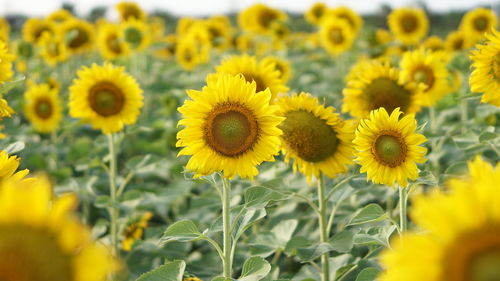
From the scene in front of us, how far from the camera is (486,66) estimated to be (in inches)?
83.5

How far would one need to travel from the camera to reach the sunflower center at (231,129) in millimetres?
1833

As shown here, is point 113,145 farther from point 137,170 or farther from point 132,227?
point 132,227

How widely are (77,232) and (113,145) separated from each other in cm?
211

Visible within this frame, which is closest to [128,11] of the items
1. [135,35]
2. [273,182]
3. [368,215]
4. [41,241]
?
[135,35]

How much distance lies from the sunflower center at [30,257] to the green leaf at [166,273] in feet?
2.80

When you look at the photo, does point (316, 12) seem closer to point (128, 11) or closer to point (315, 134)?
point (128, 11)

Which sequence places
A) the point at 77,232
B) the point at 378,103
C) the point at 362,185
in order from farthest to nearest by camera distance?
the point at 378,103, the point at 362,185, the point at 77,232

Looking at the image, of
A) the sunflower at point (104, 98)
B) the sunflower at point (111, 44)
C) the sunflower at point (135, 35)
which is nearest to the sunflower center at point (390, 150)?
the sunflower at point (104, 98)

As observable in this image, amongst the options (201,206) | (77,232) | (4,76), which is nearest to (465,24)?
(201,206)

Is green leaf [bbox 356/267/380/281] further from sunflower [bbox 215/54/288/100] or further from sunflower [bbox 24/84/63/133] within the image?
sunflower [bbox 24/84/63/133]

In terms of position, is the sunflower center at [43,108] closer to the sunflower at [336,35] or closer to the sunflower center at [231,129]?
the sunflower center at [231,129]

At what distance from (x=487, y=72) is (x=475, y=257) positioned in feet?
4.71

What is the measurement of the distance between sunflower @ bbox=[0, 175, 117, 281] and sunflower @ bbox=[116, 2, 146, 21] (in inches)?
207

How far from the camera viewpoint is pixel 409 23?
5.28 m
